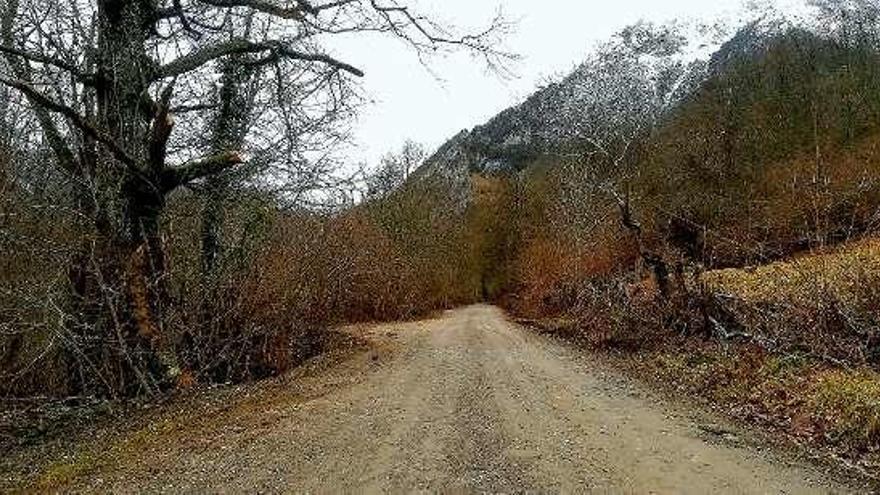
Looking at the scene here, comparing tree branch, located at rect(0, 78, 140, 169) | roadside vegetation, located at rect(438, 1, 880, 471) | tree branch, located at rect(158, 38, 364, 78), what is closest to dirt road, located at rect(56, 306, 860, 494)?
roadside vegetation, located at rect(438, 1, 880, 471)

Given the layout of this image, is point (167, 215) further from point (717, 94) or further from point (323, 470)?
point (717, 94)

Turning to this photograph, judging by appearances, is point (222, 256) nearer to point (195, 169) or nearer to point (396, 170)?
point (195, 169)

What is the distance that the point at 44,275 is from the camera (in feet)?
32.2

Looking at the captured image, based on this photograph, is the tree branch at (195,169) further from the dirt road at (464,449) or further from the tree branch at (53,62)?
the dirt road at (464,449)

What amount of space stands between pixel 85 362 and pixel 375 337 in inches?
374

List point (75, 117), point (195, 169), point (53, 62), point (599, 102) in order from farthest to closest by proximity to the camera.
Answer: point (599, 102) < point (195, 169) < point (53, 62) < point (75, 117)

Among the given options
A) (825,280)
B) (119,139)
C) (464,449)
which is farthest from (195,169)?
(825,280)

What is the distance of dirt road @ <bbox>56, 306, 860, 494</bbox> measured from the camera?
6371mm

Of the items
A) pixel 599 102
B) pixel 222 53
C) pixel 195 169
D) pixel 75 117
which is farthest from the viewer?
pixel 599 102

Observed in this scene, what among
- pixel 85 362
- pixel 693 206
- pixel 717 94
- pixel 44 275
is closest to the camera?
pixel 44 275

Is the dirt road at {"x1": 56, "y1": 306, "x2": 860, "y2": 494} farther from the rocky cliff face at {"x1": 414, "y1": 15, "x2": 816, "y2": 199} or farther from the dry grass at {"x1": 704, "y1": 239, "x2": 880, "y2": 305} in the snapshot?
the rocky cliff face at {"x1": 414, "y1": 15, "x2": 816, "y2": 199}

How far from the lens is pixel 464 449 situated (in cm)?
734

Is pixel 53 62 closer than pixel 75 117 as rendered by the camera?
No

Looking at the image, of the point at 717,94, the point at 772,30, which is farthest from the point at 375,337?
the point at 772,30
